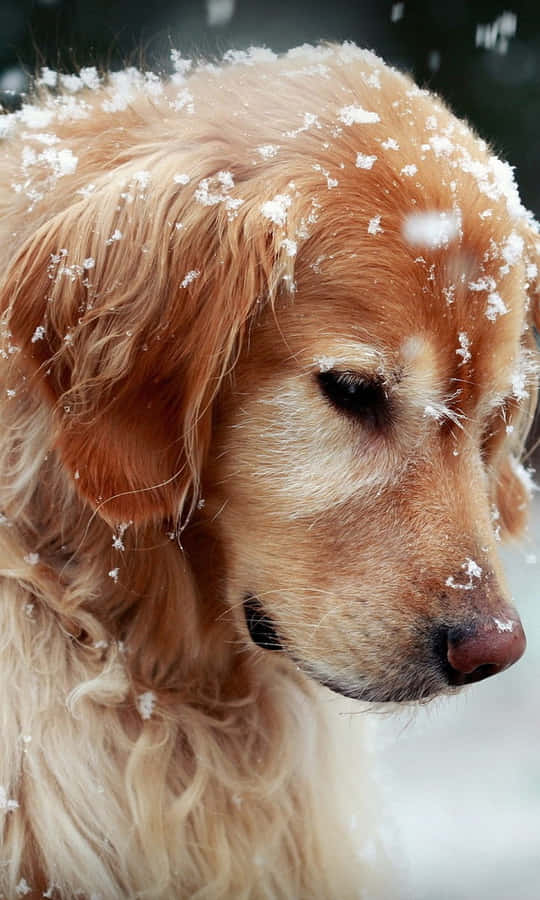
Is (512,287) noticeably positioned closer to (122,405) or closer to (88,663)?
(122,405)

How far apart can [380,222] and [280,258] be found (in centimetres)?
11

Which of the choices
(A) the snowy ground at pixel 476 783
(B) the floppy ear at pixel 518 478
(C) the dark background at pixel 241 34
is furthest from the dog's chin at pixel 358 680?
(C) the dark background at pixel 241 34

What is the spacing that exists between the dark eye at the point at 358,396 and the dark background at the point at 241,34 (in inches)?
17.1

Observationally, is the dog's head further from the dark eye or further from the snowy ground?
the snowy ground

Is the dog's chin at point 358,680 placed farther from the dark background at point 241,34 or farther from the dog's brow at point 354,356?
the dark background at point 241,34

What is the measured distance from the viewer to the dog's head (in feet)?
3.18

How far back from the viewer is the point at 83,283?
975mm

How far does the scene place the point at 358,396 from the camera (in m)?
0.99

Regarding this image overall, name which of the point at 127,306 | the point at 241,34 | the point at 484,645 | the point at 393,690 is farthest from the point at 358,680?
the point at 241,34

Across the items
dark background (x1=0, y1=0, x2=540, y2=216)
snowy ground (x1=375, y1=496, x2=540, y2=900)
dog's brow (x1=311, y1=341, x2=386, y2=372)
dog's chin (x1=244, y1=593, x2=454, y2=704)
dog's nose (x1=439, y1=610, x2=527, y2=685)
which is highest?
dark background (x1=0, y1=0, x2=540, y2=216)

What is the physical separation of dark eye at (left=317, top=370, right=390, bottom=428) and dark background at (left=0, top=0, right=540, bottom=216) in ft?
1.42

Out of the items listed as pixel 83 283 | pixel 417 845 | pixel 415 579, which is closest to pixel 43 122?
pixel 83 283

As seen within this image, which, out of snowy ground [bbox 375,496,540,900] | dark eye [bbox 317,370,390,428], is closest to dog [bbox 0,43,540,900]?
dark eye [bbox 317,370,390,428]

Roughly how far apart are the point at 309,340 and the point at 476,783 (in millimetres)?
1139
